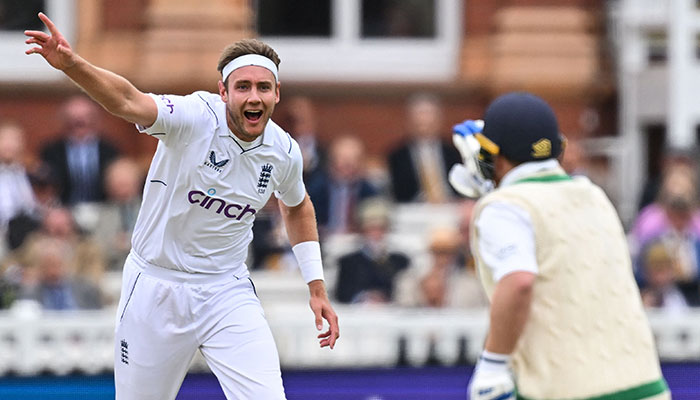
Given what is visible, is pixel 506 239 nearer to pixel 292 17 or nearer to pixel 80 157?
pixel 80 157

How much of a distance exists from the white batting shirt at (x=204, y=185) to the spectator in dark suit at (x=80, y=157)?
4.32 metres

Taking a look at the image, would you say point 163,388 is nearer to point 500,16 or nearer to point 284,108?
point 284,108

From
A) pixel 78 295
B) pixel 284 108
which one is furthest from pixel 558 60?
pixel 78 295

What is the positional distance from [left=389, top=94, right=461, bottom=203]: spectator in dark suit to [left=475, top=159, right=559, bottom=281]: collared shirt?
588cm

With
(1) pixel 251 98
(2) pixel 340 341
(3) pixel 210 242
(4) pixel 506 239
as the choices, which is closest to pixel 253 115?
(1) pixel 251 98

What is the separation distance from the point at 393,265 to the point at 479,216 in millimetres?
4841

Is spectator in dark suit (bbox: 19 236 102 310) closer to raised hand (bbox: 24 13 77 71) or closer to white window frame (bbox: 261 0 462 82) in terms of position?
white window frame (bbox: 261 0 462 82)

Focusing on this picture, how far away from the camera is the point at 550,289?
14.5ft

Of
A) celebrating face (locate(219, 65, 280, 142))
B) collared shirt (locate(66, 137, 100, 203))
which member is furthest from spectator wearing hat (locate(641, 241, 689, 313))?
celebrating face (locate(219, 65, 280, 142))

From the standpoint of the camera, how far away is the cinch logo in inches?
222

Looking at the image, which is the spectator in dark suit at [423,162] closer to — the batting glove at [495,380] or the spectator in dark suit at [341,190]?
the spectator in dark suit at [341,190]

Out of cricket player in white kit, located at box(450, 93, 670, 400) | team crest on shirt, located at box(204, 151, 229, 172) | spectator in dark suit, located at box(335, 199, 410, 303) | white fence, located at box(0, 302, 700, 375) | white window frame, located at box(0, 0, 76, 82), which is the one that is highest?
white window frame, located at box(0, 0, 76, 82)

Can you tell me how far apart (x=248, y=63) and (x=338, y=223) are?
15.0 feet

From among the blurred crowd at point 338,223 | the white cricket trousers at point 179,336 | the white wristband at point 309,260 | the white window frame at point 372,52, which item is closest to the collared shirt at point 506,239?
the white cricket trousers at point 179,336
